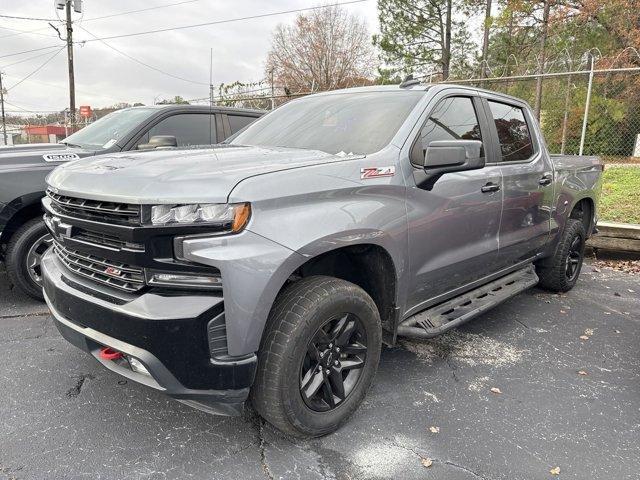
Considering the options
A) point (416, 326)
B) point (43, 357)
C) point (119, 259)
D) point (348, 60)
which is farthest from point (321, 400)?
point (348, 60)

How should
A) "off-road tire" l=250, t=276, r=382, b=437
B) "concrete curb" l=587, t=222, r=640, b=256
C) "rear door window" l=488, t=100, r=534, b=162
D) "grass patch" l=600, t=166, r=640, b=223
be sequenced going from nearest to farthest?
1. "off-road tire" l=250, t=276, r=382, b=437
2. "rear door window" l=488, t=100, r=534, b=162
3. "concrete curb" l=587, t=222, r=640, b=256
4. "grass patch" l=600, t=166, r=640, b=223

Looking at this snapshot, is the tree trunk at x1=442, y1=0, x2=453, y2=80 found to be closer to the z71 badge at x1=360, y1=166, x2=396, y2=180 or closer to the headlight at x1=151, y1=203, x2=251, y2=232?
the z71 badge at x1=360, y1=166, x2=396, y2=180

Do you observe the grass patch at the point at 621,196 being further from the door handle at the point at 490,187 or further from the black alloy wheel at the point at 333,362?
the black alloy wheel at the point at 333,362

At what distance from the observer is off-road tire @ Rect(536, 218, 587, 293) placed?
4.86 m

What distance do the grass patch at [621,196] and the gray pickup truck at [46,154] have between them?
19.5ft

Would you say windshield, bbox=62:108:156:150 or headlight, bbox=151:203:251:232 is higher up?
windshield, bbox=62:108:156:150

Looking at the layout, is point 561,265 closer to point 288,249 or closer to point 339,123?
point 339,123

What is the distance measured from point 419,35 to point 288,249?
26.4 meters

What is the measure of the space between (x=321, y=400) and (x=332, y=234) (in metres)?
0.91

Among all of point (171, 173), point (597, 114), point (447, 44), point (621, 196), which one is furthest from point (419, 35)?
point (171, 173)

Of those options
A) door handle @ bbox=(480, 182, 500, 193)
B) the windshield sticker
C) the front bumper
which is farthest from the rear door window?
the windshield sticker

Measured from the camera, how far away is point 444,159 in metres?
2.77

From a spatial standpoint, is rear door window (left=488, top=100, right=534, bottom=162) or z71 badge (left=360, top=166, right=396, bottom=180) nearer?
z71 badge (left=360, top=166, right=396, bottom=180)

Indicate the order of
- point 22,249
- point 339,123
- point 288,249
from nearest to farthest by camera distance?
point 288,249, point 339,123, point 22,249
